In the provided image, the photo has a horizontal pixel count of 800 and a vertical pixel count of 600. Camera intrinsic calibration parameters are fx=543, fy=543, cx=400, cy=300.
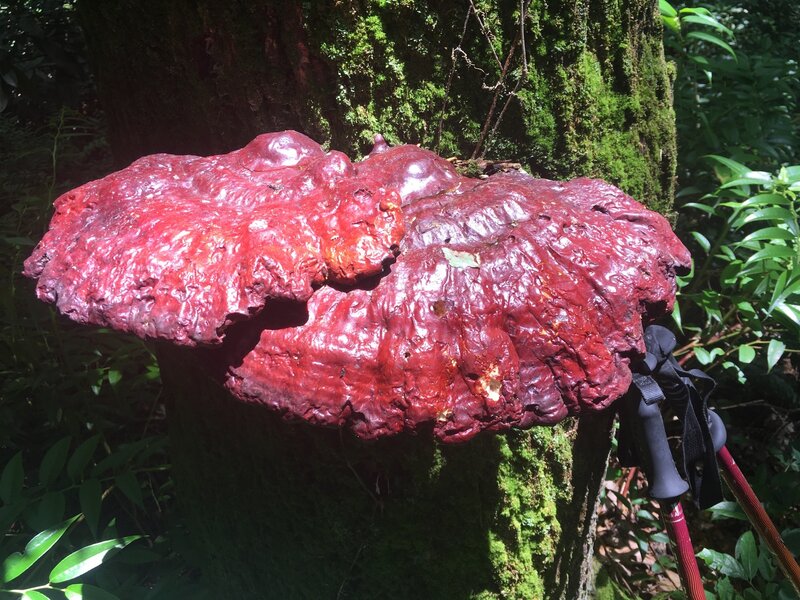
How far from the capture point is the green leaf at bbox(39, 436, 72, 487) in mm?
1874

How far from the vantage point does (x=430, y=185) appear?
126 centimetres

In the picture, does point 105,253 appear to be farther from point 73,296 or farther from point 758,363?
point 758,363

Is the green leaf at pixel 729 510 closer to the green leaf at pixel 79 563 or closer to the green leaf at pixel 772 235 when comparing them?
the green leaf at pixel 772 235

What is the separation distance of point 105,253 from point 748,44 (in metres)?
5.90

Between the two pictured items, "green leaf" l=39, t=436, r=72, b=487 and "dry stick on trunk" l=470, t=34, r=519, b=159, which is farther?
"green leaf" l=39, t=436, r=72, b=487

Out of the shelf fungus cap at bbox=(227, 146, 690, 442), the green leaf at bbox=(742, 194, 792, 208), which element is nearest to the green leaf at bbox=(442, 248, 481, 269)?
the shelf fungus cap at bbox=(227, 146, 690, 442)

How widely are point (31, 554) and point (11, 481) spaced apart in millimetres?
377

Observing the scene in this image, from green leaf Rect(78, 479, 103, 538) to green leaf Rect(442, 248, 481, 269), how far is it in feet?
5.04

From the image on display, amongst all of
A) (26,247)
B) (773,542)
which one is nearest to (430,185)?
(773,542)

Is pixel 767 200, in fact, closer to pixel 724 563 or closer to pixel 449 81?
pixel 449 81

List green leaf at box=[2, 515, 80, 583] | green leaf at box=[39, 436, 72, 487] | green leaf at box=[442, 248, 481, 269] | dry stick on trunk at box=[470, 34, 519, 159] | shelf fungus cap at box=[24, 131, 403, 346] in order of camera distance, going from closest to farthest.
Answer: shelf fungus cap at box=[24, 131, 403, 346] < green leaf at box=[442, 248, 481, 269] < green leaf at box=[2, 515, 80, 583] < dry stick on trunk at box=[470, 34, 519, 159] < green leaf at box=[39, 436, 72, 487]

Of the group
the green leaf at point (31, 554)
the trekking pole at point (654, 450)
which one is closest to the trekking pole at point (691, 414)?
the trekking pole at point (654, 450)

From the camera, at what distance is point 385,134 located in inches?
62.7

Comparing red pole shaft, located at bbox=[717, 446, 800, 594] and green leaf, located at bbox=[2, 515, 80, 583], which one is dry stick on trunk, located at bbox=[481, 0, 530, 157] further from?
green leaf, located at bbox=[2, 515, 80, 583]
